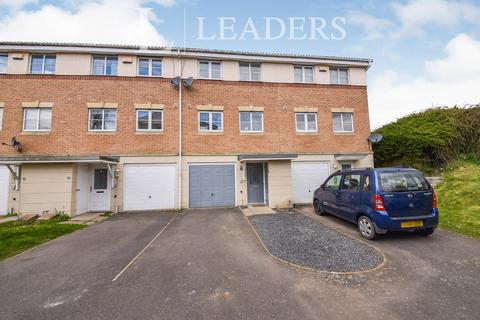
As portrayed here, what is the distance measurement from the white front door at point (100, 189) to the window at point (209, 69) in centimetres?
740

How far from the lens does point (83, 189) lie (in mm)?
9570

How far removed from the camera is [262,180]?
1102 centimetres

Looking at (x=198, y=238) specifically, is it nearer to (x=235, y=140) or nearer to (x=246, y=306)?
(x=246, y=306)

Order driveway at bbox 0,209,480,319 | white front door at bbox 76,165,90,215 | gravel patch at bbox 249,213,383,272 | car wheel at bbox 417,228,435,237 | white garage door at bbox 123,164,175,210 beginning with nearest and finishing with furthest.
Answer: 1. driveway at bbox 0,209,480,319
2. gravel patch at bbox 249,213,383,272
3. car wheel at bbox 417,228,435,237
4. white front door at bbox 76,165,90,215
5. white garage door at bbox 123,164,175,210

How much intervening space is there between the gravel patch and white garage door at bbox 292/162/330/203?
4.14 meters

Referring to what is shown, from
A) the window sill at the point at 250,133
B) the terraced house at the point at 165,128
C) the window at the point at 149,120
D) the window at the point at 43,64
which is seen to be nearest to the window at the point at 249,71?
the terraced house at the point at 165,128

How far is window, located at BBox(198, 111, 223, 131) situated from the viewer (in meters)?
10.9

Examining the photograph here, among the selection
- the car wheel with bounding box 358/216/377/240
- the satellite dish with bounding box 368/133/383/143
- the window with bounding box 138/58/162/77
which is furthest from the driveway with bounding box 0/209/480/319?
the window with bounding box 138/58/162/77

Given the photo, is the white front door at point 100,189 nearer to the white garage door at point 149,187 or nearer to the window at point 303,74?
the white garage door at point 149,187

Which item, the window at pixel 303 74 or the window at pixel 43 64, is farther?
the window at pixel 303 74

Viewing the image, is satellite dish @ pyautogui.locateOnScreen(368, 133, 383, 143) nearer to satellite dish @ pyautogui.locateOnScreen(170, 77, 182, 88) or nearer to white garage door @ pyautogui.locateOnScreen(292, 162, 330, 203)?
white garage door @ pyautogui.locateOnScreen(292, 162, 330, 203)

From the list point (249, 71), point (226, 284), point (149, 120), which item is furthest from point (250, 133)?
point (226, 284)

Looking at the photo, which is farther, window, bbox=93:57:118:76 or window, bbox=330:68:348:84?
window, bbox=330:68:348:84

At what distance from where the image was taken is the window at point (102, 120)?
10.3 metres
